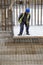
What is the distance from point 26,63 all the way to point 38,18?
7.06 metres

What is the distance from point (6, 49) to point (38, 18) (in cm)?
563

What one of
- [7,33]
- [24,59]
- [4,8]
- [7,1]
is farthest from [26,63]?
[7,1]

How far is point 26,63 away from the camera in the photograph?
7.11 meters

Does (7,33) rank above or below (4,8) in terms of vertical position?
below

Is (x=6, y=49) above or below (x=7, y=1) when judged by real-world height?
below

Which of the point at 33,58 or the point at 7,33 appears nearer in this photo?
the point at 33,58

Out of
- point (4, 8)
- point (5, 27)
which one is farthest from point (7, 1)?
point (5, 27)

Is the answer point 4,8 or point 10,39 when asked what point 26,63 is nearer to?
point 10,39

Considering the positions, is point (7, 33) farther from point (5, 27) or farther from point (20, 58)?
point (20, 58)

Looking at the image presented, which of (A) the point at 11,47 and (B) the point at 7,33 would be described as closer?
(A) the point at 11,47

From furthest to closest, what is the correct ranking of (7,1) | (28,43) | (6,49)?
(7,1) → (28,43) → (6,49)

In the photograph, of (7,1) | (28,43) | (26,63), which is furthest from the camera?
(7,1)

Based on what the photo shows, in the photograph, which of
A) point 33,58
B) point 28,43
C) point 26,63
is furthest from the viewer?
point 28,43

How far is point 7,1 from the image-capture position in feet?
43.3
